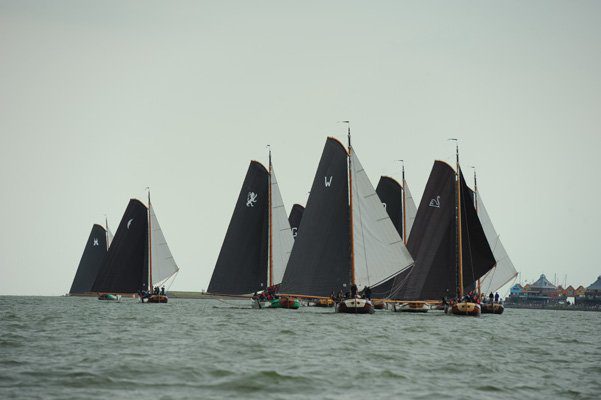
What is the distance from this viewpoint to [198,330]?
5522 cm

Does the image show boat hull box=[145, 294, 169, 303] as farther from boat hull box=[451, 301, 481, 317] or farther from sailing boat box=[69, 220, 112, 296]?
sailing boat box=[69, 220, 112, 296]

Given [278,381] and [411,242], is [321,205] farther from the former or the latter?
[278,381]

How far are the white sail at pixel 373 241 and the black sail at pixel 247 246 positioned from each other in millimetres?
21973

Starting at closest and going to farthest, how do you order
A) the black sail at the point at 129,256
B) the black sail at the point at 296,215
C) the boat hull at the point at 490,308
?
the boat hull at the point at 490,308 < the black sail at the point at 129,256 < the black sail at the point at 296,215

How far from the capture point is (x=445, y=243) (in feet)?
287

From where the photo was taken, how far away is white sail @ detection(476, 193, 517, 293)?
348 ft

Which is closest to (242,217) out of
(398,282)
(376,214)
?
(398,282)

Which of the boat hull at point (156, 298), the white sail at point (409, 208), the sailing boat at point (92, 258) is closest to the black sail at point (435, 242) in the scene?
the white sail at point (409, 208)

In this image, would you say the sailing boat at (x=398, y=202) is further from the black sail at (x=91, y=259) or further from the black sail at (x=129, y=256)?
the black sail at (x=91, y=259)

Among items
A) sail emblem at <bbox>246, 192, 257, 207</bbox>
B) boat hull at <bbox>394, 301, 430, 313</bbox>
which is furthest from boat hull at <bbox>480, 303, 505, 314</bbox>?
sail emblem at <bbox>246, 192, 257, 207</bbox>

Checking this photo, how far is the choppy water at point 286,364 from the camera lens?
97.7ft

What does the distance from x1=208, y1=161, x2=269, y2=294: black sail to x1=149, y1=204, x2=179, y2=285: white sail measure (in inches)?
1026

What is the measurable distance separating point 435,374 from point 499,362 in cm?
637

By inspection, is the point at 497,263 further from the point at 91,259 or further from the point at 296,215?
the point at 91,259
